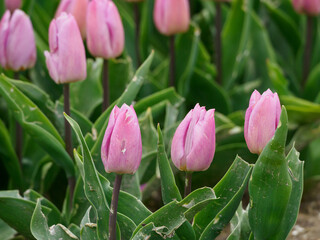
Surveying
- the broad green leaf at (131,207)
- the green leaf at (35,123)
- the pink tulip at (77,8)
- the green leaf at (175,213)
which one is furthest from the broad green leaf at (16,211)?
the pink tulip at (77,8)

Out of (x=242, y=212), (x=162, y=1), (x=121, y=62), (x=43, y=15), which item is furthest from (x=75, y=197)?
(x=43, y=15)

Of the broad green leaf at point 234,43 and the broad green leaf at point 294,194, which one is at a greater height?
the broad green leaf at point 294,194

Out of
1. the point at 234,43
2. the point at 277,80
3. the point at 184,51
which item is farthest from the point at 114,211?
the point at 234,43

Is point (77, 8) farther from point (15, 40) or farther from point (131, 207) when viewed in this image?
point (131, 207)

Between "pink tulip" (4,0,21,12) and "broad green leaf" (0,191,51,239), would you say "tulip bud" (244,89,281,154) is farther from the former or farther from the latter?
"pink tulip" (4,0,21,12)

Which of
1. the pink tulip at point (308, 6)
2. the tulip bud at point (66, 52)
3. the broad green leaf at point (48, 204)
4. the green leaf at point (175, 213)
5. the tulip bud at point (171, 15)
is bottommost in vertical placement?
the broad green leaf at point (48, 204)

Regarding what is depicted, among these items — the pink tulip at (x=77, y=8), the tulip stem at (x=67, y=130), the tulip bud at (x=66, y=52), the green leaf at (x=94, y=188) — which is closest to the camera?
the green leaf at (x=94, y=188)

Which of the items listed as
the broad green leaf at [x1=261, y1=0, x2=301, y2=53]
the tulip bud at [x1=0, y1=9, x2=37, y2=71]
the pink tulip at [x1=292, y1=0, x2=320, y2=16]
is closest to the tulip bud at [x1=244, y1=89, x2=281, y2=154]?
the tulip bud at [x1=0, y1=9, x2=37, y2=71]

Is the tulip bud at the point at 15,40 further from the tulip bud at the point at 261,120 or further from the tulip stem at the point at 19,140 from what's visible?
the tulip bud at the point at 261,120
